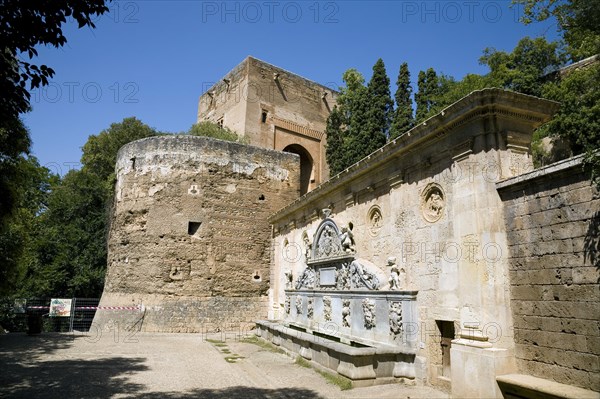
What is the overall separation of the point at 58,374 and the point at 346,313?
6.08 metres

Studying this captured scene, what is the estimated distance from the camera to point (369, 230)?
399 inches

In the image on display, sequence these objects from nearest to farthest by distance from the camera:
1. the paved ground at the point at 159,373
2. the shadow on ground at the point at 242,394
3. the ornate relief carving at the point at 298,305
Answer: the shadow on ground at the point at 242,394 < the paved ground at the point at 159,373 < the ornate relief carving at the point at 298,305

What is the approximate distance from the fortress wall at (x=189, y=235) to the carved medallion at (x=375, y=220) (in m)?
8.57

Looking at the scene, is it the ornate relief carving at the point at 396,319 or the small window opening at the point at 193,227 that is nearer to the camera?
the ornate relief carving at the point at 396,319

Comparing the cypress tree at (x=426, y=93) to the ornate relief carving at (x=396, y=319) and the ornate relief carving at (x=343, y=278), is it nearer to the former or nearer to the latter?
the ornate relief carving at (x=343, y=278)

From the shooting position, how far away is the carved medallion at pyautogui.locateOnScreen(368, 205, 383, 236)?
9792mm

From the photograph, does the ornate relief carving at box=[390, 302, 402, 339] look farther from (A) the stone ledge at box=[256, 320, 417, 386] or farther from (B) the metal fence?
(B) the metal fence

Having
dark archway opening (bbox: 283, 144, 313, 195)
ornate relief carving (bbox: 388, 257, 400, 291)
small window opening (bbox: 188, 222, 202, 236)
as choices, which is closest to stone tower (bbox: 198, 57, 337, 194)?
dark archway opening (bbox: 283, 144, 313, 195)

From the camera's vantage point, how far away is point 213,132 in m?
27.5

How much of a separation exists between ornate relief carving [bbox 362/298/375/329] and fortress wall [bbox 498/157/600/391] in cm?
312

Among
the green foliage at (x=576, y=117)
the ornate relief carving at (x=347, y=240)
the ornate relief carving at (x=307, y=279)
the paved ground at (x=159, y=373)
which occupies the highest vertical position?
the green foliage at (x=576, y=117)

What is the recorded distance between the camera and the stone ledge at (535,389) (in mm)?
4934

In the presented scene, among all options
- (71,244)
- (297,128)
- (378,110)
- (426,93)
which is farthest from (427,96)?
(71,244)

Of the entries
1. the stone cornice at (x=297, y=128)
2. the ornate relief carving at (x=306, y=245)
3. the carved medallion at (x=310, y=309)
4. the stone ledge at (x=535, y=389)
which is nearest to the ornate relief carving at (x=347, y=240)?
the carved medallion at (x=310, y=309)
